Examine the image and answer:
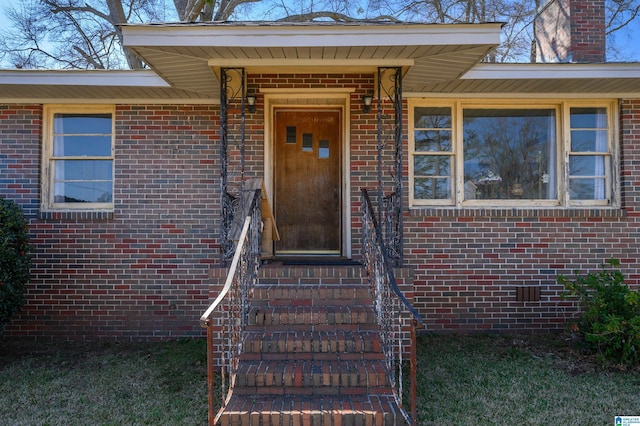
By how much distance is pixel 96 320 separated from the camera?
5906 mm

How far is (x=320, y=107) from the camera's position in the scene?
20.3 feet

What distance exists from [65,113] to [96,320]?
2.79 metres

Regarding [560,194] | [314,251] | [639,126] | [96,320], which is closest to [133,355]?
[96,320]

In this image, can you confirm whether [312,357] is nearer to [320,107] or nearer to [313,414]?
[313,414]

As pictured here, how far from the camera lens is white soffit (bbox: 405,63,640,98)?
529 cm

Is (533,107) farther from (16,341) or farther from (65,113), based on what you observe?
(16,341)

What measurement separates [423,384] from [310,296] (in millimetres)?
1334

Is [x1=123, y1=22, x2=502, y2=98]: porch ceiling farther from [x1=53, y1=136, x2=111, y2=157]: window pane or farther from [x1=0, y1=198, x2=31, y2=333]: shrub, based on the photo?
[x1=0, y1=198, x2=31, y2=333]: shrub

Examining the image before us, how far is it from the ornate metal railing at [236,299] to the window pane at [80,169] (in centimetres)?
261

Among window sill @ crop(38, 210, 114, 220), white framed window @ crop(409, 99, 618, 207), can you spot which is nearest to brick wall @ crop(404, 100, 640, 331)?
white framed window @ crop(409, 99, 618, 207)

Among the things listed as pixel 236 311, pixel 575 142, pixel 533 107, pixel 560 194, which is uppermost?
pixel 533 107

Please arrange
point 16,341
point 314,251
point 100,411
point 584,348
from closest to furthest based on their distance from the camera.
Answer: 1. point 100,411
2. point 584,348
3. point 16,341
4. point 314,251

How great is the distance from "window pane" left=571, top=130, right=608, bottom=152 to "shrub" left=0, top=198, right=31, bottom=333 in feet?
22.6

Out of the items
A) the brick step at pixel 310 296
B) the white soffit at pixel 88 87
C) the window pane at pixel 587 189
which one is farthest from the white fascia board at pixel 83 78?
the window pane at pixel 587 189
